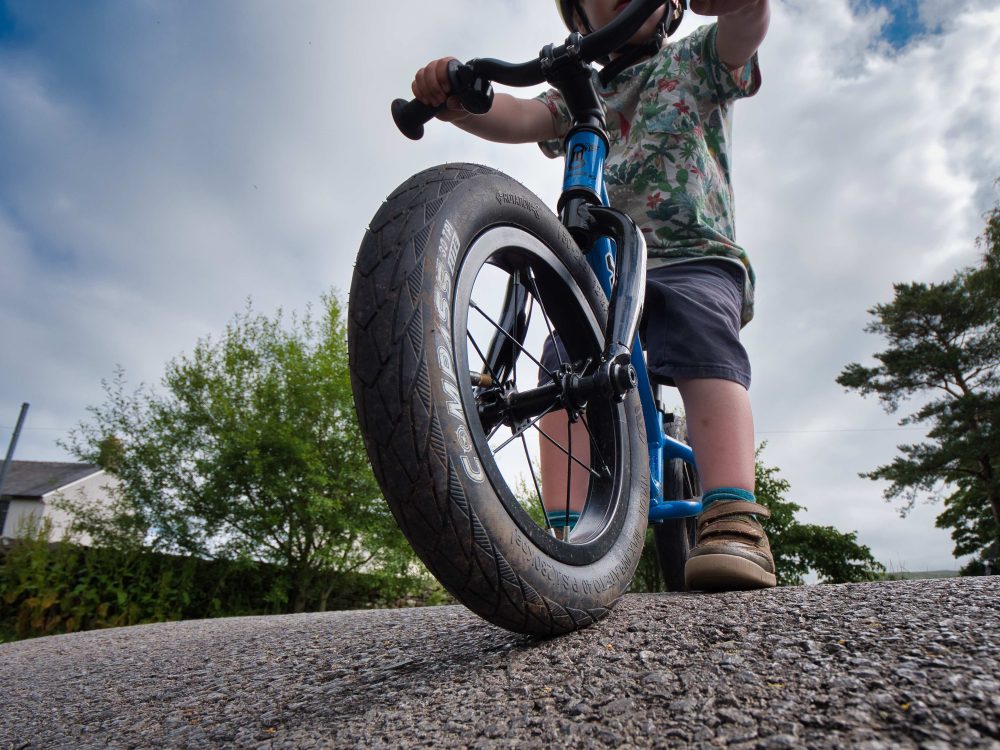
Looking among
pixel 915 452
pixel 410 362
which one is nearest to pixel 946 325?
pixel 915 452

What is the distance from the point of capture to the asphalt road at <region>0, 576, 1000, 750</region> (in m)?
0.75

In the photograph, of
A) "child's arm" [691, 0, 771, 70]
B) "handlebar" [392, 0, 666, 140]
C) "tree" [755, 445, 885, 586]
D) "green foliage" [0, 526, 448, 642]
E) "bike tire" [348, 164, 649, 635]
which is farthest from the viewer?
"tree" [755, 445, 885, 586]

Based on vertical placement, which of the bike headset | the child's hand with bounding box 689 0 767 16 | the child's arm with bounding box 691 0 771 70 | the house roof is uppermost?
the house roof

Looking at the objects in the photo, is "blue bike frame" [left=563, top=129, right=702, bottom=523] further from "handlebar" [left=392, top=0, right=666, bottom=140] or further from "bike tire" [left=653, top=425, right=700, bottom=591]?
"bike tire" [left=653, top=425, right=700, bottom=591]

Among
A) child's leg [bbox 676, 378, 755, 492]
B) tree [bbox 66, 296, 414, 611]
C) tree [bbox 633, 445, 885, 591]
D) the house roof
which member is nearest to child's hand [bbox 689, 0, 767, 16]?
child's leg [bbox 676, 378, 755, 492]

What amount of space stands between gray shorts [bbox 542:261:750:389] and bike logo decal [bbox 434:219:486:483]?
79 cm

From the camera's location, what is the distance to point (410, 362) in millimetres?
987

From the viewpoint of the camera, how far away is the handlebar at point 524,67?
1587mm

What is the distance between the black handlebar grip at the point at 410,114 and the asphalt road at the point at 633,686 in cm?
146

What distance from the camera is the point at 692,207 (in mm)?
2188

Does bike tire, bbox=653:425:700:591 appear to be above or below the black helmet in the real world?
below

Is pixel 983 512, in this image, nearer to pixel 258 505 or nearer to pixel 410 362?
pixel 258 505

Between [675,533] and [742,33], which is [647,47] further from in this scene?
[675,533]

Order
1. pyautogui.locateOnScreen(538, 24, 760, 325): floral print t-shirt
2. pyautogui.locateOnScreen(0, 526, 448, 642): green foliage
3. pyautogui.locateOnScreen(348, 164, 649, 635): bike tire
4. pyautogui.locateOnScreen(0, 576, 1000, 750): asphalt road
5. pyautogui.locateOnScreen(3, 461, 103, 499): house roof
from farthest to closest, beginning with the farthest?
pyautogui.locateOnScreen(3, 461, 103, 499): house roof < pyautogui.locateOnScreen(0, 526, 448, 642): green foliage < pyautogui.locateOnScreen(538, 24, 760, 325): floral print t-shirt < pyautogui.locateOnScreen(348, 164, 649, 635): bike tire < pyautogui.locateOnScreen(0, 576, 1000, 750): asphalt road
